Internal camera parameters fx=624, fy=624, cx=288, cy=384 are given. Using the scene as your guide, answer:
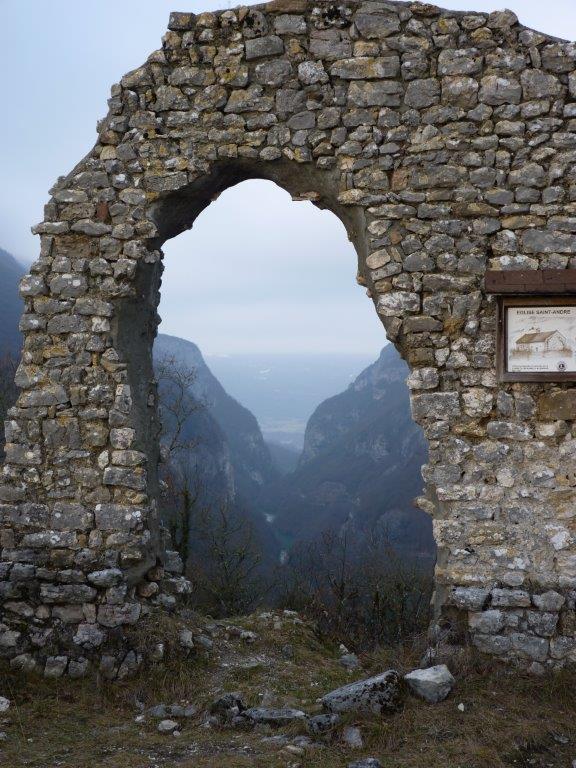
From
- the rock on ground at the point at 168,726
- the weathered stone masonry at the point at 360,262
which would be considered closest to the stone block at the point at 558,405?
the weathered stone masonry at the point at 360,262

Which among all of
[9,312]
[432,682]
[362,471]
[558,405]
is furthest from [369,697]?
[362,471]

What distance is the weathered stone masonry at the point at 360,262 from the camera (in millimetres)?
4590

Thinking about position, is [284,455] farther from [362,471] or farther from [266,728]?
[266,728]

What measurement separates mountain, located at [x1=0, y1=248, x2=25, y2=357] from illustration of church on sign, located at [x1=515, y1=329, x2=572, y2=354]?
27.9 metres

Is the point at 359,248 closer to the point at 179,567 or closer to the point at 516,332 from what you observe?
the point at 516,332

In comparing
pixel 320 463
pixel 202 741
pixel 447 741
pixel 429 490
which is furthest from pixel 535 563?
pixel 320 463

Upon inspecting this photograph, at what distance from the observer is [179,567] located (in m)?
5.66

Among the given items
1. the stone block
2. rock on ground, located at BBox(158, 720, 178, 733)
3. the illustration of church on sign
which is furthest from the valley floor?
the illustration of church on sign

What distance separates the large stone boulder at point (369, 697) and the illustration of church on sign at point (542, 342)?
2494 mm

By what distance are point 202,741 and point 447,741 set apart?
1.50 metres


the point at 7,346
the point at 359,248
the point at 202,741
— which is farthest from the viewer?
the point at 7,346

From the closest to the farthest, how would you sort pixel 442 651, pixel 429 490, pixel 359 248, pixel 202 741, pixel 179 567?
A: pixel 202 741, pixel 442 651, pixel 429 490, pixel 359 248, pixel 179 567

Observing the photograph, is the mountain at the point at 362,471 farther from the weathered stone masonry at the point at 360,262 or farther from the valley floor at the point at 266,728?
the valley floor at the point at 266,728

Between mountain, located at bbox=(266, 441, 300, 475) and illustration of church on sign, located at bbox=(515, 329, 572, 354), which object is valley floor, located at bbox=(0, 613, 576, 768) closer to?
illustration of church on sign, located at bbox=(515, 329, 572, 354)
